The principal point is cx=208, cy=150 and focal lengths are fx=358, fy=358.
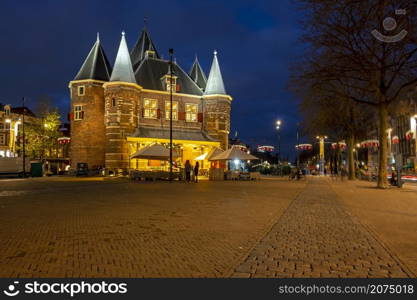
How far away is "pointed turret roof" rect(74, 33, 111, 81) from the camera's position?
4134 centimetres

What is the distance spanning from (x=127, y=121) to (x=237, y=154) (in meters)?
14.1

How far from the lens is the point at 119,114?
124 ft

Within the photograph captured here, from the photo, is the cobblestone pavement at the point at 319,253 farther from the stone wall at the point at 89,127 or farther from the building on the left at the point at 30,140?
the building on the left at the point at 30,140

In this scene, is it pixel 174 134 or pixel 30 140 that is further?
pixel 30 140

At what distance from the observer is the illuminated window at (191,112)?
44250 millimetres

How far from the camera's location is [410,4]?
667 inches

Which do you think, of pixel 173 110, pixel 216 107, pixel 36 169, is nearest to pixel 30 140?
pixel 36 169

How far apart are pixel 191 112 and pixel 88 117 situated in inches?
479

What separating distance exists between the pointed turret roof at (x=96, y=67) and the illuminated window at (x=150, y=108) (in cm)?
562

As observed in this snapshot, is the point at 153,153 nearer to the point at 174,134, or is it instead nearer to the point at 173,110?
the point at 174,134

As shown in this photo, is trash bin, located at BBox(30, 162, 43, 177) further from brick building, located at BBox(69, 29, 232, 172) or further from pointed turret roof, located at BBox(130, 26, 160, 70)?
pointed turret roof, located at BBox(130, 26, 160, 70)

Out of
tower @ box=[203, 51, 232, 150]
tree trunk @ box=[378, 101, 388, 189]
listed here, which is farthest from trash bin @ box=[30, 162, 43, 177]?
tree trunk @ box=[378, 101, 388, 189]

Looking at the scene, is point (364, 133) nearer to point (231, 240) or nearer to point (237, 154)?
point (237, 154)

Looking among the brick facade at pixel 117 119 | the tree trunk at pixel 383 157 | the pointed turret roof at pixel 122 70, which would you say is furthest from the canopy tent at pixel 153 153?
the tree trunk at pixel 383 157
